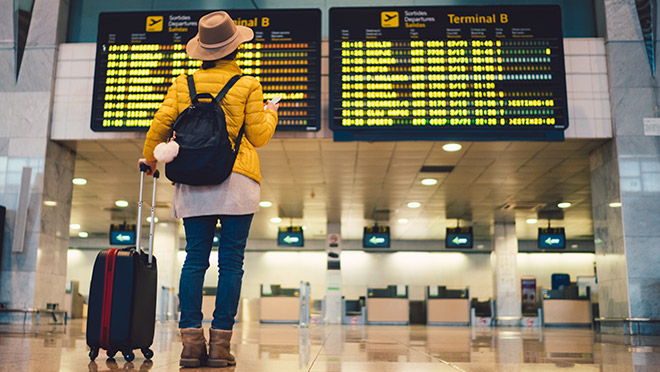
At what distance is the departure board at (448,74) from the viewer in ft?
25.5

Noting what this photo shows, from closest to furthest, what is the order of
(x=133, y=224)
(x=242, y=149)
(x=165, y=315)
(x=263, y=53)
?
(x=242, y=149) < (x=263, y=53) < (x=165, y=315) < (x=133, y=224)

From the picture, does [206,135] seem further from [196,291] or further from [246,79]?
[196,291]

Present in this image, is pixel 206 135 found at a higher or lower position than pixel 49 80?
lower

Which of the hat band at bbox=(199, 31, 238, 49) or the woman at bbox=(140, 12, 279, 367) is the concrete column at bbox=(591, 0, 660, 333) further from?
the hat band at bbox=(199, 31, 238, 49)

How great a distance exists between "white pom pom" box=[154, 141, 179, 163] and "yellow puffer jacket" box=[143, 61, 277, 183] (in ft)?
0.82

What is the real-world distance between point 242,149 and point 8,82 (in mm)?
7291

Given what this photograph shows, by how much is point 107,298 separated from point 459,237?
14599 mm

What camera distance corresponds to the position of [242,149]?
9.91ft

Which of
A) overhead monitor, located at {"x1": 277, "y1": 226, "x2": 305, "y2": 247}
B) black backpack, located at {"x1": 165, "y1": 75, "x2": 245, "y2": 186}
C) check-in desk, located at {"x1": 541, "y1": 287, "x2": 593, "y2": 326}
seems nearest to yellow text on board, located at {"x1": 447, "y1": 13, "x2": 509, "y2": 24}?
black backpack, located at {"x1": 165, "y1": 75, "x2": 245, "y2": 186}

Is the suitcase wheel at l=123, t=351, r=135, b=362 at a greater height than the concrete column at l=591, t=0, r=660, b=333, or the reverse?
the concrete column at l=591, t=0, r=660, b=333

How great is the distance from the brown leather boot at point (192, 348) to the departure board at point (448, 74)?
5173mm

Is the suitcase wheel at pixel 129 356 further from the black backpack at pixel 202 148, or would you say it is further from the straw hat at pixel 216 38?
the straw hat at pixel 216 38

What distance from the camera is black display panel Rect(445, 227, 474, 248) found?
666 inches

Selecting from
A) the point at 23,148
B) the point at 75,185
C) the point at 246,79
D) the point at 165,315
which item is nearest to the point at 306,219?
the point at 165,315
